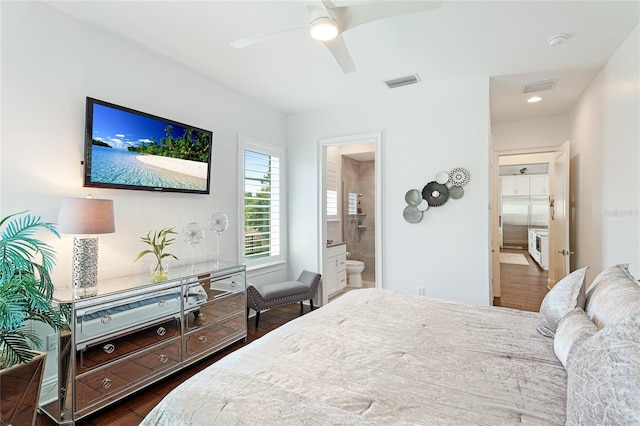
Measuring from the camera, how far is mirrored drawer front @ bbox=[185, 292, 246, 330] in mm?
2628

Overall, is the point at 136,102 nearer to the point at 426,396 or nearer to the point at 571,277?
Answer: the point at 426,396

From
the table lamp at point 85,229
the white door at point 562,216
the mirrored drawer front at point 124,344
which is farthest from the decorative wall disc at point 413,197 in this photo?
the table lamp at point 85,229

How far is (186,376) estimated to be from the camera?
254 cm

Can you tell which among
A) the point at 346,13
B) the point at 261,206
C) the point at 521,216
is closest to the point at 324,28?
the point at 346,13

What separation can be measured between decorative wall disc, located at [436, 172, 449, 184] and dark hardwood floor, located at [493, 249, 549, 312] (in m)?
2.16

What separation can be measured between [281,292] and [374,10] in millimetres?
2976

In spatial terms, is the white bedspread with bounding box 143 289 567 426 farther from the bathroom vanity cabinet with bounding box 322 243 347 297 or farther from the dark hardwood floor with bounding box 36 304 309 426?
the bathroom vanity cabinet with bounding box 322 243 347 297

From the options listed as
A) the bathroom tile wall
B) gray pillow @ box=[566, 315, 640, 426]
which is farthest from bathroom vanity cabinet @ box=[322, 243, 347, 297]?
gray pillow @ box=[566, 315, 640, 426]

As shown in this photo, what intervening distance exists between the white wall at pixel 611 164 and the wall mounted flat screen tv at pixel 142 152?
3.71 meters

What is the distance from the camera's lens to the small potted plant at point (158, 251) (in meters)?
2.47

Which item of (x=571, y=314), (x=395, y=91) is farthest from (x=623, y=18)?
(x=571, y=314)

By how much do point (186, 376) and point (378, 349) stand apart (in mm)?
1905

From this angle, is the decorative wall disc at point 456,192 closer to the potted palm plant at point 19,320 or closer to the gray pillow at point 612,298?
the gray pillow at point 612,298

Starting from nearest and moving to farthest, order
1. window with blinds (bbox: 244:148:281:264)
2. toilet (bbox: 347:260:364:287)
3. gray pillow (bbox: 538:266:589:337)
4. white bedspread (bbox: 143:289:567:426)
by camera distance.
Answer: white bedspread (bbox: 143:289:567:426) → gray pillow (bbox: 538:266:589:337) → window with blinds (bbox: 244:148:281:264) → toilet (bbox: 347:260:364:287)
